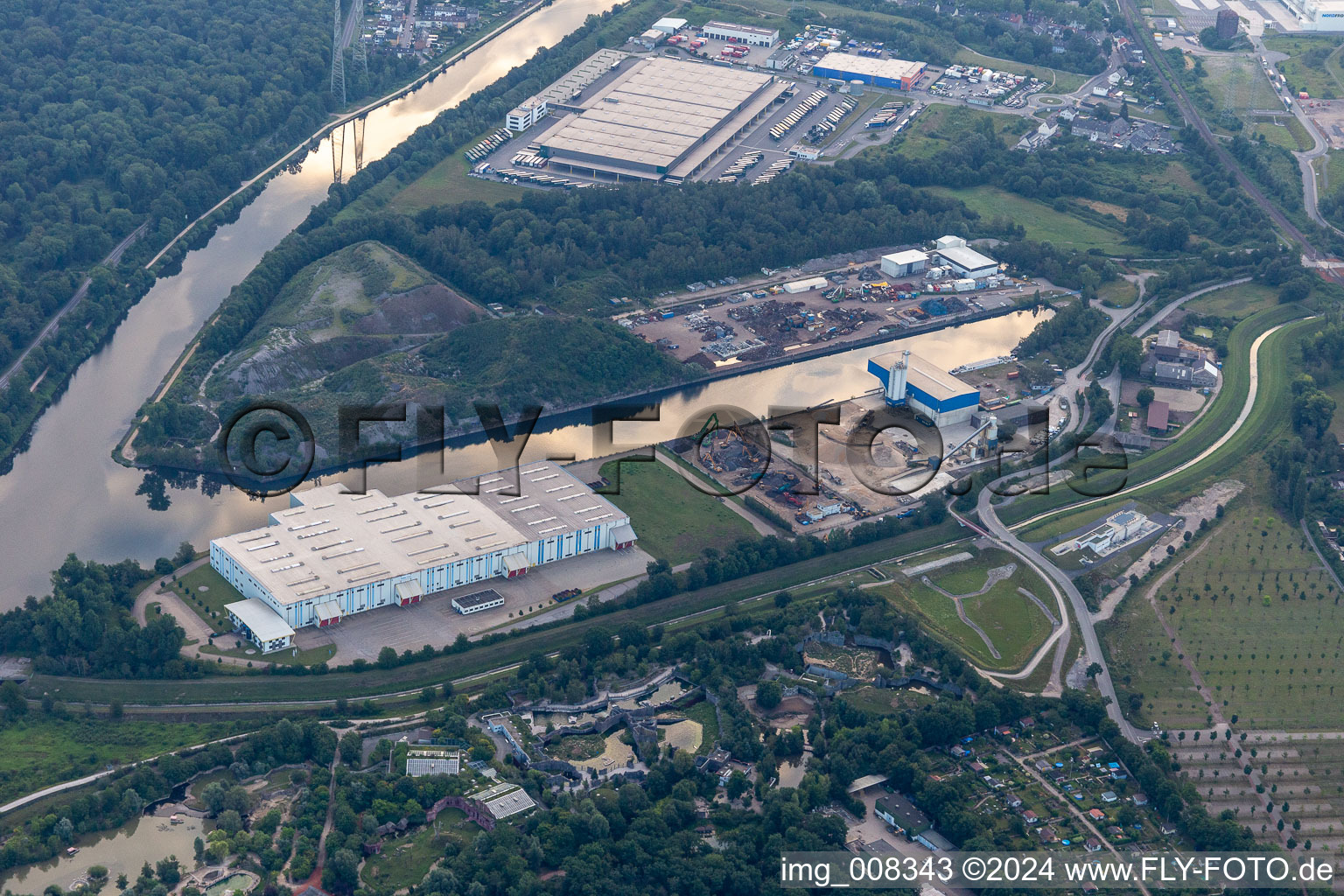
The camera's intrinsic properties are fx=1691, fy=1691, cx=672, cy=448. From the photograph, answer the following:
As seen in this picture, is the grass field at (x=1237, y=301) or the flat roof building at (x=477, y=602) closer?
the flat roof building at (x=477, y=602)

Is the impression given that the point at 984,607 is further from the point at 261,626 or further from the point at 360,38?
the point at 360,38

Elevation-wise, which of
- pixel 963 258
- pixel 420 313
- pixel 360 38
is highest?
pixel 360 38

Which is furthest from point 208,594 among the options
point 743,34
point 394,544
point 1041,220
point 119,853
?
point 743,34

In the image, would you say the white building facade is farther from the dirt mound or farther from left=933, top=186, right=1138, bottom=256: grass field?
left=933, top=186, right=1138, bottom=256: grass field

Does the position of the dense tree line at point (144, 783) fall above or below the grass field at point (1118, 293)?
below

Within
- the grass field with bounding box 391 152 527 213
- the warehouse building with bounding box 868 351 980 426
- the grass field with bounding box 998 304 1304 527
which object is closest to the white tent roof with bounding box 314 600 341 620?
the grass field with bounding box 998 304 1304 527

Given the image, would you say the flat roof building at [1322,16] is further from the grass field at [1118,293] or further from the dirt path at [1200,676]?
the dirt path at [1200,676]

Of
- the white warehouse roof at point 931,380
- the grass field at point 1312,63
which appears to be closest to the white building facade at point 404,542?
the white warehouse roof at point 931,380
